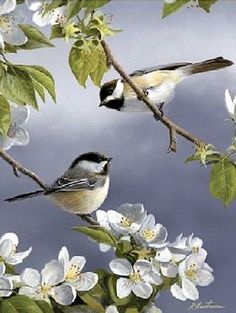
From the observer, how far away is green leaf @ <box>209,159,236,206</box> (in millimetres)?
842

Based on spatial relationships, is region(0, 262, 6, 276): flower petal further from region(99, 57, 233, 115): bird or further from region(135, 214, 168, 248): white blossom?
region(99, 57, 233, 115): bird

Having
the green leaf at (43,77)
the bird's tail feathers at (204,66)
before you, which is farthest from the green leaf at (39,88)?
the bird's tail feathers at (204,66)

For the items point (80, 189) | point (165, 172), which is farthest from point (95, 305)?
point (165, 172)

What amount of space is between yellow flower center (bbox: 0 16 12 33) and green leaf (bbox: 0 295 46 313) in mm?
240

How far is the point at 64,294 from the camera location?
0.66 metres

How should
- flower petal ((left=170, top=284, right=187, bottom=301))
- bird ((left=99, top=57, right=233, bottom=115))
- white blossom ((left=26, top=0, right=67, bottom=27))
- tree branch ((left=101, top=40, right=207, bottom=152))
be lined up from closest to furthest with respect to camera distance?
flower petal ((left=170, top=284, right=187, bottom=301))
white blossom ((left=26, top=0, right=67, bottom=27))
tree branch ((left=101, top=40, right=207, bottom=152))
bird ((left=99, top=57, right=233, bottom=115))

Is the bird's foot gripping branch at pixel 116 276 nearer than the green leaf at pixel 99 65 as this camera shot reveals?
Yes

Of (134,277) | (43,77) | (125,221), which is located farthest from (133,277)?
(43,77)

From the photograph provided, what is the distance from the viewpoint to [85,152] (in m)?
1.14

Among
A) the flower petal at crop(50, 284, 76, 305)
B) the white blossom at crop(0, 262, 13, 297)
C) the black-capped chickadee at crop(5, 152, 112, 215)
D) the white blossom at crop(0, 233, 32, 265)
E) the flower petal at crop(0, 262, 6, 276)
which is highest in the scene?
the white blossom at crop(0, 262, 13, 297)

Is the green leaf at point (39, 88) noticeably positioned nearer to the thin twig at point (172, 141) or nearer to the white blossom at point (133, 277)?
the white blossom at point (133, 277)

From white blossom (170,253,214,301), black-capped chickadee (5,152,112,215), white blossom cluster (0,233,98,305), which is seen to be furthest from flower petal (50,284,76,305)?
black-capped chickadee (5,152,112,215)

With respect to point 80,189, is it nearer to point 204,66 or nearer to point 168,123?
point 168,123

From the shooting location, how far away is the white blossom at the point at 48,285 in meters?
0.65
